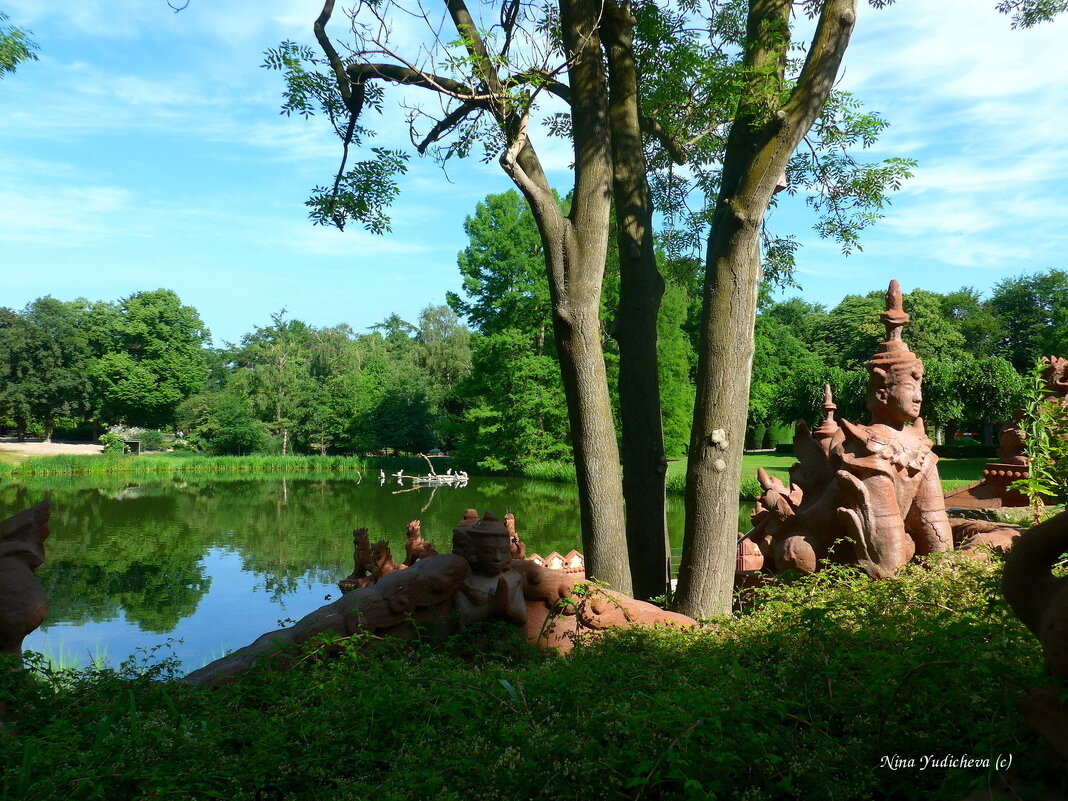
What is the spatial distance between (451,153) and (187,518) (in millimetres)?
17788

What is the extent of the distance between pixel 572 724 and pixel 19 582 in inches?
107

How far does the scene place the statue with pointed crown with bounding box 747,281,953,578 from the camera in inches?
230

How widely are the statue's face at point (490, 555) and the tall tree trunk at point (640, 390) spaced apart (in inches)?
84.6

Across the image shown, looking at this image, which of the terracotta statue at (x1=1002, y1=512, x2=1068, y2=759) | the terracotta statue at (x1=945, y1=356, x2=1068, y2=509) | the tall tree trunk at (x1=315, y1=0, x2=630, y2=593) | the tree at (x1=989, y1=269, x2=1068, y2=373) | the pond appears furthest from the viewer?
the tree at (x1=989, y1=269, x2=1068, y2=373)

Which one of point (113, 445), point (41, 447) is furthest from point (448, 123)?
point (41, 447)

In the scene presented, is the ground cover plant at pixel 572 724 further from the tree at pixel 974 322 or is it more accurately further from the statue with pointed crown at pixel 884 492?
the tree at pixel 974 322

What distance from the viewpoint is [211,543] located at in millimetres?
17844

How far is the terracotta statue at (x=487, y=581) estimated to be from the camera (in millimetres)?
4641

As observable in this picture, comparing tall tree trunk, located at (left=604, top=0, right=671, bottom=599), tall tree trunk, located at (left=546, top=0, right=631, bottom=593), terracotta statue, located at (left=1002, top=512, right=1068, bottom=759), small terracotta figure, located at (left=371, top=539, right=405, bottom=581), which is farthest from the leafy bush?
terracotta statue, located at (left=1002, top=512, right=1068, bottom=759)

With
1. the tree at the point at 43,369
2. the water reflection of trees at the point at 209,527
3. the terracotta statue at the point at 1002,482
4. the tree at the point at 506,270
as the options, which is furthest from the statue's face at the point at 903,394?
the tree at the point at 43,369

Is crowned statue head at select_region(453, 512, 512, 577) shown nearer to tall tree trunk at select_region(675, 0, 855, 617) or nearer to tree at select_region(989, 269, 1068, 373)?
tall tree trunk at select_region(675, 0, 855, 617)

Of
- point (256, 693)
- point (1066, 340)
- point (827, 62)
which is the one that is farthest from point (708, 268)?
point (1066, 340)

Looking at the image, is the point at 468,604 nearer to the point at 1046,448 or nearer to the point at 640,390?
the point at 640,390

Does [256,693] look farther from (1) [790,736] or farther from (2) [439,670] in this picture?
(1) [790,736]
